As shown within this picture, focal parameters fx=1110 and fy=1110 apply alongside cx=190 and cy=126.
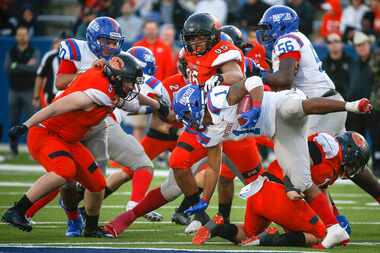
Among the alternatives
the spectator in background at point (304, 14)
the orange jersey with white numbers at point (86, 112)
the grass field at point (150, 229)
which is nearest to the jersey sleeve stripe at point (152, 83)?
the grass field at point (150, 229)

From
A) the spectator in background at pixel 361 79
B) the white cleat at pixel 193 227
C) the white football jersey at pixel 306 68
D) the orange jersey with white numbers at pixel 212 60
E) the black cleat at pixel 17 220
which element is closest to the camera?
the black cleat at pixel 17 220

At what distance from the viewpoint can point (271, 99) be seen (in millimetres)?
7594

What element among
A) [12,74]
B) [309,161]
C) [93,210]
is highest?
[309,161]

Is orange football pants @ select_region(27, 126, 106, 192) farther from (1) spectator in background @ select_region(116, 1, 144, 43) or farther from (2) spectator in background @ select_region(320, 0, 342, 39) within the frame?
(1) spectator in background @ select_region(116, 1, 144, 43)

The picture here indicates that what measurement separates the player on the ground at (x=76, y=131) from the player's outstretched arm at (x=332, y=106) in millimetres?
1273

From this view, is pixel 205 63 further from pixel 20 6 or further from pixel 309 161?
pixel 20 6

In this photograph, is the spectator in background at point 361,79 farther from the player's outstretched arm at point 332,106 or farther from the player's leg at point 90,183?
the player's outstretched arm at point 332,106

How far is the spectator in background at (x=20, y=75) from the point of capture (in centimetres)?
1560

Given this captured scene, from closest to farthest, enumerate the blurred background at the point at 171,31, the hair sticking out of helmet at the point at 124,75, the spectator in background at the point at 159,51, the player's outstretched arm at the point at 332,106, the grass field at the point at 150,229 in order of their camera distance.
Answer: the player's outstretched arm at the point at 332,106, the grass field at the point at 150,229, the hair sticking out of helmet at the point at 124,75, the blurred background at the point at 171,31, the spectator in background at the point at 159,51

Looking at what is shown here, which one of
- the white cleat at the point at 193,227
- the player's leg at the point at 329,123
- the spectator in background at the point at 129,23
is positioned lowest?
the spectator in background at the point at 129,23

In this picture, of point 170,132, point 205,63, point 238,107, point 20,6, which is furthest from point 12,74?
point 238,107

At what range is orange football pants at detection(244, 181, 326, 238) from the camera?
24.1 feet

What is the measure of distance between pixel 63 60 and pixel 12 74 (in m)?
6.92

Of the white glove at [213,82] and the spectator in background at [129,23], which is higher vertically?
the white glove at [213,82]
